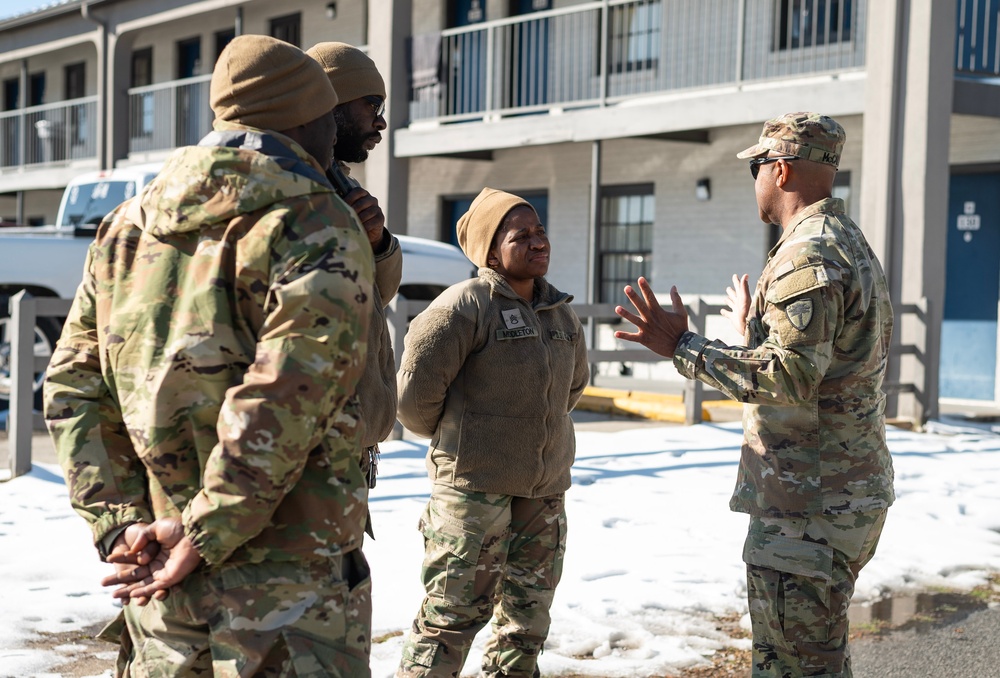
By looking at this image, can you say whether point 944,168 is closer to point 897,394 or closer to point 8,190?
point 897,394

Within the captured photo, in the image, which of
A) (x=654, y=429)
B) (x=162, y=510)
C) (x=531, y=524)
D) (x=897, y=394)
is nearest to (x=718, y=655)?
(x=531, y=524)

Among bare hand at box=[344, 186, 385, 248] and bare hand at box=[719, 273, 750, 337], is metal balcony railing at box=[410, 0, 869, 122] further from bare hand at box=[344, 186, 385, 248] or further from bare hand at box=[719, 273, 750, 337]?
bare hand at box=[344, 186, 385, 248]

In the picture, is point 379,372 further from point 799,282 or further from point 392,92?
point 392,92

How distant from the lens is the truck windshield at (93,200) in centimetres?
1192

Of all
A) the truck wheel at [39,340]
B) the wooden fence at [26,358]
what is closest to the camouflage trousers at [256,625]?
the wooden fence at [26,358]

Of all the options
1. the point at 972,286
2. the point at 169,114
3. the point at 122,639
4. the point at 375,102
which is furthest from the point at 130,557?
the point at 169,114

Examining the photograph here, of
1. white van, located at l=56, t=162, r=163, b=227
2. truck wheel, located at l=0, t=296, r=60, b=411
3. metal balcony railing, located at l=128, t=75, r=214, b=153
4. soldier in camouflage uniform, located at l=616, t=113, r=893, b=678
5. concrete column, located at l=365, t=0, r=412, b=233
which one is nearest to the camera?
soldier in camouflage uniform, located at l=616, t=113, r=893, b=678

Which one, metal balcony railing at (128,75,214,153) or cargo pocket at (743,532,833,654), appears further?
metal balcony railing at (128,75,214,153)

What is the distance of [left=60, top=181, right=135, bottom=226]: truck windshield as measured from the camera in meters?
11.9

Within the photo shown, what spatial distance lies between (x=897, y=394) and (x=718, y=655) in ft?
23.8

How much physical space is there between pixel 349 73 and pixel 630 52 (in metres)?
13.5

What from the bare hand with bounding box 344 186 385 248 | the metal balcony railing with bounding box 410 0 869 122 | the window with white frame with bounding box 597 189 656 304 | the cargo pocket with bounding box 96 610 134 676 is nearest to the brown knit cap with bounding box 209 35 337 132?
the bare hand with bounding box 344 186 385 248

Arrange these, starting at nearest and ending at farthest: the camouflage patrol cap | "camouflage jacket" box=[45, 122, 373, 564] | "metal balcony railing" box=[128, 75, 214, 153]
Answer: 1. "camouflage jacket" box=[45, 122, 373, 564]
2. the camouflage patrol cap
3. "metal balcony railing" box=[128, 75, 214, 153]

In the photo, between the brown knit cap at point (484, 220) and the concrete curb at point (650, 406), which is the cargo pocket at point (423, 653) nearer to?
the brown knit cap at point (484, 220)
